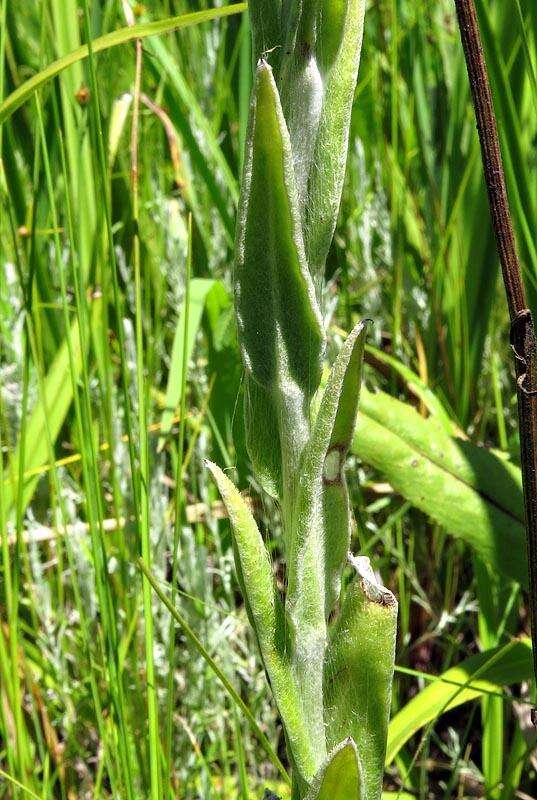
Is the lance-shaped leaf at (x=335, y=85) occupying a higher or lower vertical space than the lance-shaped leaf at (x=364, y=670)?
higher

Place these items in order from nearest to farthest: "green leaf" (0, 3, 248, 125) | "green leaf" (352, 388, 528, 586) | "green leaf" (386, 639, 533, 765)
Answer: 1. "green leaf" (0, 3, 248, 125)
2. "green leaf" (386, 639, 533, 765)
3. "green leaf" (352, 388, 528, 586)

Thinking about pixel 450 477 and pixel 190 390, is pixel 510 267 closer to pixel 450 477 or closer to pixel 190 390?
pixel 450 477

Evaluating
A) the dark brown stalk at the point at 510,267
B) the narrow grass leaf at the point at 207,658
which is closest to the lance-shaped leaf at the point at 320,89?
the dark brown stalk at the point at 510,267

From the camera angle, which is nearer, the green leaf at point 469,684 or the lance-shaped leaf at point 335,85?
the lance-shaped leaf at point 335,85

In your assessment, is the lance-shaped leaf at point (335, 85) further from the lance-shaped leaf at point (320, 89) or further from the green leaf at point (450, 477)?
the green leaf at point (450, 477)

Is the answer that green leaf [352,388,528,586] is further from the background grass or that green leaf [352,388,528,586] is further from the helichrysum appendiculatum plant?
the helichrysum appendiculatum plant

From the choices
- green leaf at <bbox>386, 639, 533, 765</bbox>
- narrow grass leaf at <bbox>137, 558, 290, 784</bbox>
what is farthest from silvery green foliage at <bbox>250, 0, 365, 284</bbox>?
green leaf at <bbox>386, 639, 533, 765</bbox>

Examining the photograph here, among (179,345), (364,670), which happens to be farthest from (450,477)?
(364,670)
